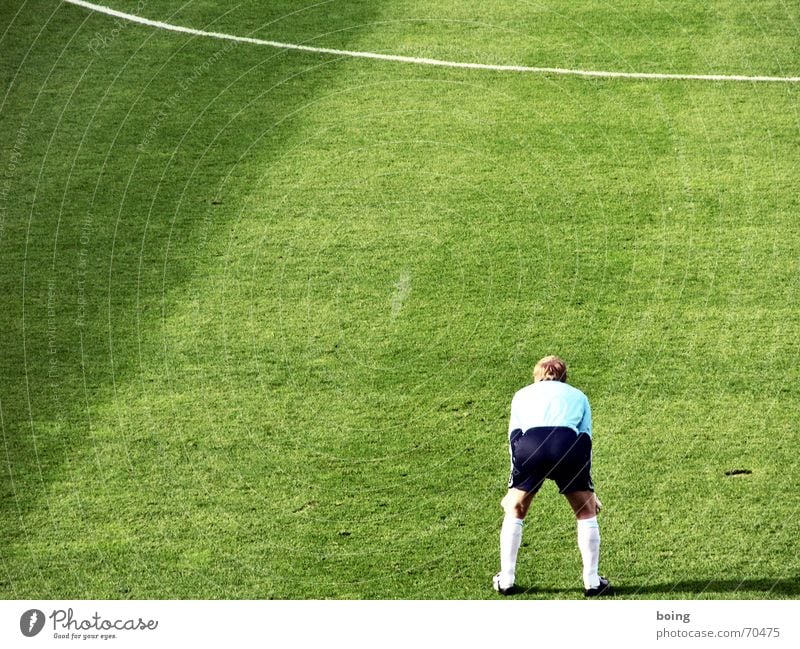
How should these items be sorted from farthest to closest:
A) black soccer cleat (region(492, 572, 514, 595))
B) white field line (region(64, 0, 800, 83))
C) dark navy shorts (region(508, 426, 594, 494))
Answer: white field line (region(64, 0, 800, 83)), black soccer cleat (region(492, 572, 514, 595)), dark navy shorts (region(508, 426, 594, 494))

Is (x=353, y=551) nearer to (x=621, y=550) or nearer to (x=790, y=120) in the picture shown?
(x=621, y=550)

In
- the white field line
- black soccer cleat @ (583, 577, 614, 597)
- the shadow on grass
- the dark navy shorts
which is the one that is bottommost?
the shadow on grass

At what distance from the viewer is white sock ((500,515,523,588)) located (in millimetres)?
9469

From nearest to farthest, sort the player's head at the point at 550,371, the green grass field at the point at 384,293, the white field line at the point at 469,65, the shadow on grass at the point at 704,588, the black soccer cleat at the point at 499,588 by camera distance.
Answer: the shadow on grass at the point at 704,588 < the black soccer cleat at the point at 499,588 < the player's head at the point at 550,371 < the green grass field at the point at 384,293 < the white field line at the point at 469,65

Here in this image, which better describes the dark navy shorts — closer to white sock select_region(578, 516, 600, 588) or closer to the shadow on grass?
white sock select_region(578, 516, 600, 588)

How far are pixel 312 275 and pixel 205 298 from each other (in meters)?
1.26

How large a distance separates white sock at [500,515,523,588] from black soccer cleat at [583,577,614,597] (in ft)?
1.90

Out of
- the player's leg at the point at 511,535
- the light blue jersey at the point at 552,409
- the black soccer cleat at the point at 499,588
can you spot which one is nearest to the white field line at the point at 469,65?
the light blue jersey at the point at 552,409

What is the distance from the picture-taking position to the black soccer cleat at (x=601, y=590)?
942 cm

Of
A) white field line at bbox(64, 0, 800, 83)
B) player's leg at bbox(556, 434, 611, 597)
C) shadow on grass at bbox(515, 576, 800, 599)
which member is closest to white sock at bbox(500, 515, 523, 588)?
shadow on grass at bbox(515, 576, 800, 599)

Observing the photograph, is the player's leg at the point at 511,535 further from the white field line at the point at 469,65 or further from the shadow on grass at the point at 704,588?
the white field line at the point at 469,65

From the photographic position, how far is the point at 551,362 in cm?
985

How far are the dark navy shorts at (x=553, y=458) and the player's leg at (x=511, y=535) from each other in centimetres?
10

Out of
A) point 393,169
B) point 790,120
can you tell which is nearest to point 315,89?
point 393,169
